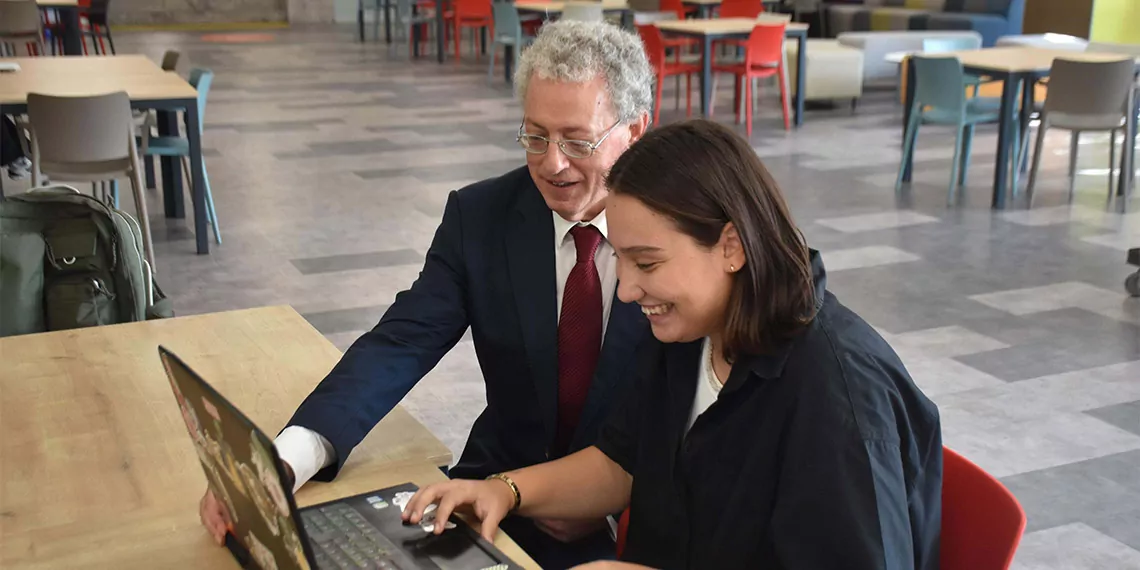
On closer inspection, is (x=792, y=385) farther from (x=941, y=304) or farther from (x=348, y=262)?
(x=348, y=262)

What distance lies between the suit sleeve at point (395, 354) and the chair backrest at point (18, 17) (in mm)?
7975

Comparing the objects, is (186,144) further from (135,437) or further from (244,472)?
(244,472)

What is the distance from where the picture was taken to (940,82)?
22.0 feet

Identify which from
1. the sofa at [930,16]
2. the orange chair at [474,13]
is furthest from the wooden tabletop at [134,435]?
the orange chair at [474,13]

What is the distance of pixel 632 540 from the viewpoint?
5.22 feet

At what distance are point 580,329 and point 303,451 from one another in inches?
20.2

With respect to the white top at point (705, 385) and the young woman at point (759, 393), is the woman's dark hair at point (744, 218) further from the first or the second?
the white top at point (705, 385)

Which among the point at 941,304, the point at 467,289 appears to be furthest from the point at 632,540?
the point at 941,304

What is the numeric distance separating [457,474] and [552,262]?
0.39 metres

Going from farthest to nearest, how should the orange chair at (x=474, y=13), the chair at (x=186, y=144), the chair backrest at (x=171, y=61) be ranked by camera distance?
1. the orange chair at (x=474, y=13)
2. the chair backrest at (x=171, y=61)
3. the chair at (x=186, y=144)

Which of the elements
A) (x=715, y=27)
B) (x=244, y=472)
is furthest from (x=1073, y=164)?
(x=244, y=472)

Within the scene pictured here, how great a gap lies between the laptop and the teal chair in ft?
18.6

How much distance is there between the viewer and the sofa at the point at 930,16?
37.0ft

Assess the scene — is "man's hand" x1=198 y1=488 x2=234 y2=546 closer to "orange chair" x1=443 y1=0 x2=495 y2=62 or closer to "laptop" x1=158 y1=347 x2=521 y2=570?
"laptop" x1=158 y1=347 x2=521 y2=570
